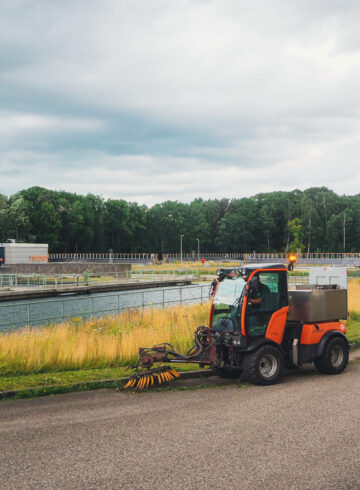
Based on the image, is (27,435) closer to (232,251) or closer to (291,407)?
(291,407)

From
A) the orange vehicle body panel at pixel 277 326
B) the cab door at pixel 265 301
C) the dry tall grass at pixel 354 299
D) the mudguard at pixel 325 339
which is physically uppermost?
the cab door at pixel 265 301

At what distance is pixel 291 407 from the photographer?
27.0ft

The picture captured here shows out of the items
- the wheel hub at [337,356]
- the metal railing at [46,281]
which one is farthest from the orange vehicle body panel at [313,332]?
the metal railing at [46,281]

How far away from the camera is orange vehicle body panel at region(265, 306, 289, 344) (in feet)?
32.9

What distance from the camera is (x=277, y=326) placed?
400 inches

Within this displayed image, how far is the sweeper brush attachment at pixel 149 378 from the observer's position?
942 centimetres

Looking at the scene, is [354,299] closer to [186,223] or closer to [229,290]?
[229,290]

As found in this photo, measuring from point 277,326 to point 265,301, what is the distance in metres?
0.55

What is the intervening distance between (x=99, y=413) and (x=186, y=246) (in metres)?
149

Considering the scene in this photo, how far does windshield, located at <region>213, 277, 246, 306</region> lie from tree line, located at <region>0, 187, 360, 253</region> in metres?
108

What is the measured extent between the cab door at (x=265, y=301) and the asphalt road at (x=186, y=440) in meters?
1.13

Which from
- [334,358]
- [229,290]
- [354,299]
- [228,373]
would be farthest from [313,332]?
[354,299]

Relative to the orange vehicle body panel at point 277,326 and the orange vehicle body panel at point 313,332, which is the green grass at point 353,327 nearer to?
the orange vehicle body panel at point 313,332

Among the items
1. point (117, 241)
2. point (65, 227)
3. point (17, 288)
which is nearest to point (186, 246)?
point (117, 241)
